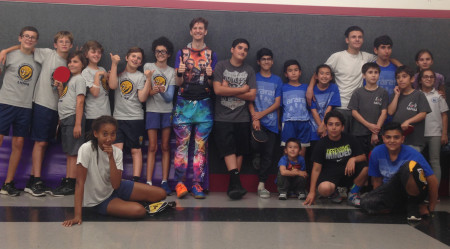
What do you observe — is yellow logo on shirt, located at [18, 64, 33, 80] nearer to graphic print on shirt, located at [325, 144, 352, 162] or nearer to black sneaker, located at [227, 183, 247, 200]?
black sneaker, located at [227, 183, 247, 200]

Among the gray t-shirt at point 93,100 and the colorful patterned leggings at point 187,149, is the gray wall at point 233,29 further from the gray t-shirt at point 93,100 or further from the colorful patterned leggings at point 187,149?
the colorful patterned leggings at point 187,149

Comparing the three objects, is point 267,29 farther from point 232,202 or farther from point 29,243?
point 29,243

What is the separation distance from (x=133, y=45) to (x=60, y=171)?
1538 millimetres

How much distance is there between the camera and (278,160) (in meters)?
4.69

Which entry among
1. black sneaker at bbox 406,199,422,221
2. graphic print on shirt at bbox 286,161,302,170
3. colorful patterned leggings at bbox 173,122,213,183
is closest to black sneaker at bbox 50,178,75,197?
colorful patterned leggings at bbox 173,122,213,183

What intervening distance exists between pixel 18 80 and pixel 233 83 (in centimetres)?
212

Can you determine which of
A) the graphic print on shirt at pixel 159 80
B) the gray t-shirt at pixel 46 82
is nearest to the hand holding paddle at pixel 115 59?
the graphic print on shirt at pixel 159 80

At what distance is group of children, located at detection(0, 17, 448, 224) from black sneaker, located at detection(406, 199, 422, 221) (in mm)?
727

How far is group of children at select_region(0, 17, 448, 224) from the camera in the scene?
4203 millimetres

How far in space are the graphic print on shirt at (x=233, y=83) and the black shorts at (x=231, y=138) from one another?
197 mm

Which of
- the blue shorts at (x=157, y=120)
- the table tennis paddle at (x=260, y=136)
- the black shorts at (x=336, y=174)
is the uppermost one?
the blue shorts at (x=157, y=120)

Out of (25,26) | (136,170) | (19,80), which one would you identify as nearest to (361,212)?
(136,170)

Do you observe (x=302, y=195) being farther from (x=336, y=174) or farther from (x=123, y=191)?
(x=123, y=191)

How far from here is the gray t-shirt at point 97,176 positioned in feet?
10.6
